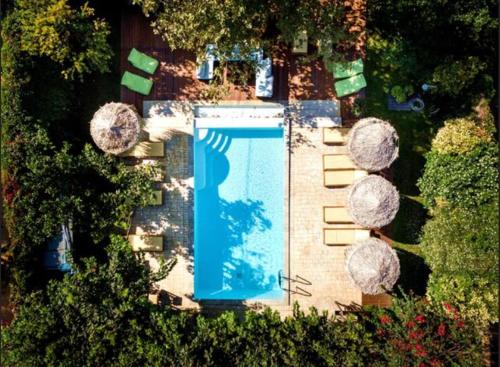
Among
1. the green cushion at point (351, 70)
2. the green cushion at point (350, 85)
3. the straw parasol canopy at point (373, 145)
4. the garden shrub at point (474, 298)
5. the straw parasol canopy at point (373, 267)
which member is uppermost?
the green cushion at point (351, 70)

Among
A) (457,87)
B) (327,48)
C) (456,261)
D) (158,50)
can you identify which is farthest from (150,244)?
(457,87)

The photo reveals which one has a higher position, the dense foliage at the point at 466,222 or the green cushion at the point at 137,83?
the green cushion at the point at 137,83

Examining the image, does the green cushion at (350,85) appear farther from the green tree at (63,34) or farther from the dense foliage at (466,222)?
the green tree at (63,34)

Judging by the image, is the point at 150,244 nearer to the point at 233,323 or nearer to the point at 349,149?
the point at 233,323

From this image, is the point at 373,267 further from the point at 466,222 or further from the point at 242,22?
the point at 242,22

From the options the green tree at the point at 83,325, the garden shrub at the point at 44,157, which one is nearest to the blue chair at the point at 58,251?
the garden shrub at the point at 44,157
